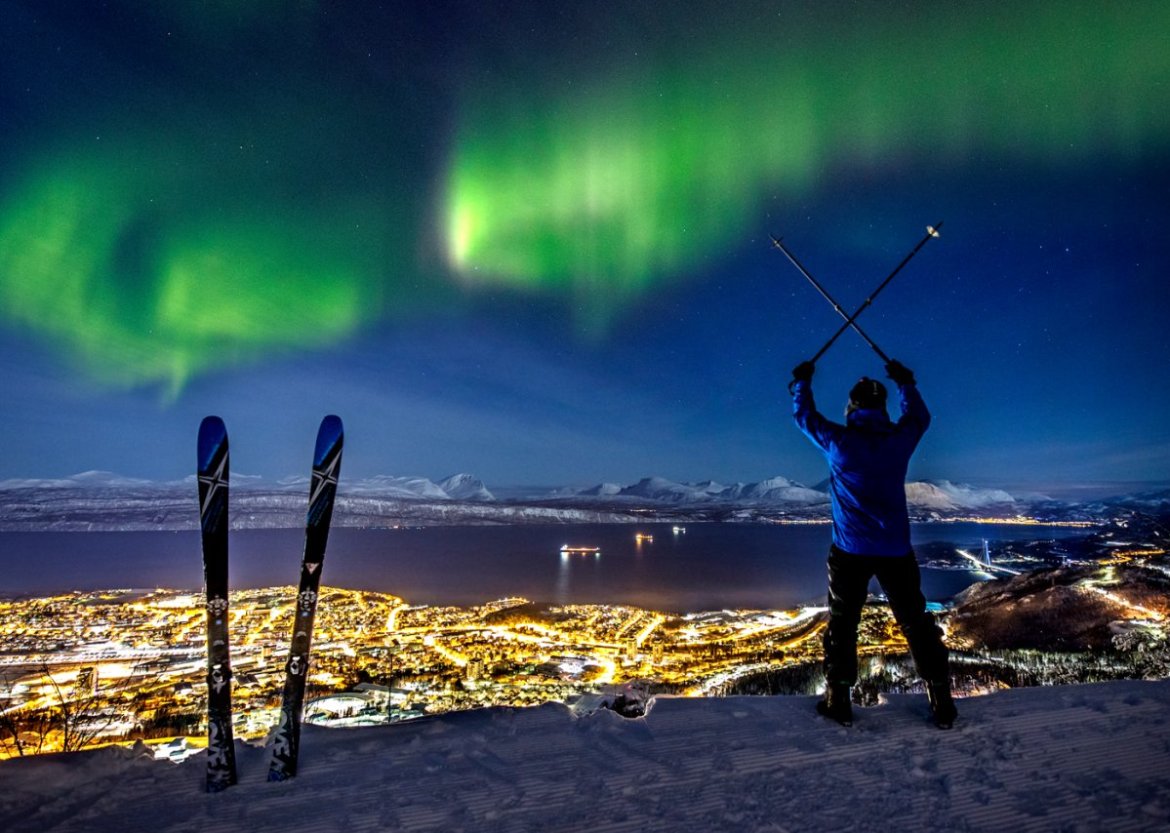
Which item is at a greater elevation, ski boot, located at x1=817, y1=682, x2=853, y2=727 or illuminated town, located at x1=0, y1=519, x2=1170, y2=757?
ski boot, located at x1=817, y1=682, x2=853, y2=727

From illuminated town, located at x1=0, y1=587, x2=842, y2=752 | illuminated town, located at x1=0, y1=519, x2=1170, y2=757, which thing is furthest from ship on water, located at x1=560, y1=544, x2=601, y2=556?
illuminated town, located at x1=0, y1=519, x2=1170, y2=757

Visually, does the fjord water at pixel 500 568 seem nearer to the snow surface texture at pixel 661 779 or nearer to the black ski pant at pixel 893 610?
the black ski pant at pixel 893 610

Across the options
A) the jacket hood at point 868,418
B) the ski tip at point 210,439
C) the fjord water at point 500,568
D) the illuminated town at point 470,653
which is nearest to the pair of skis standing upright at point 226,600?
the ski tip at point 210,439

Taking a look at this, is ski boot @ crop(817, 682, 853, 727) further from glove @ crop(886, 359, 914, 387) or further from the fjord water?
the fjord water

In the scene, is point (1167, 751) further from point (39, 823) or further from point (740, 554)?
point (740, 554)

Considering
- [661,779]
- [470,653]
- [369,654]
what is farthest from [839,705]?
[369,654]

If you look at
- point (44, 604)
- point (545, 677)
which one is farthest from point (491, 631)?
point (44, 604)

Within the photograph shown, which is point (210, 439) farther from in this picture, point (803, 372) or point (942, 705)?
point (942, 705)
